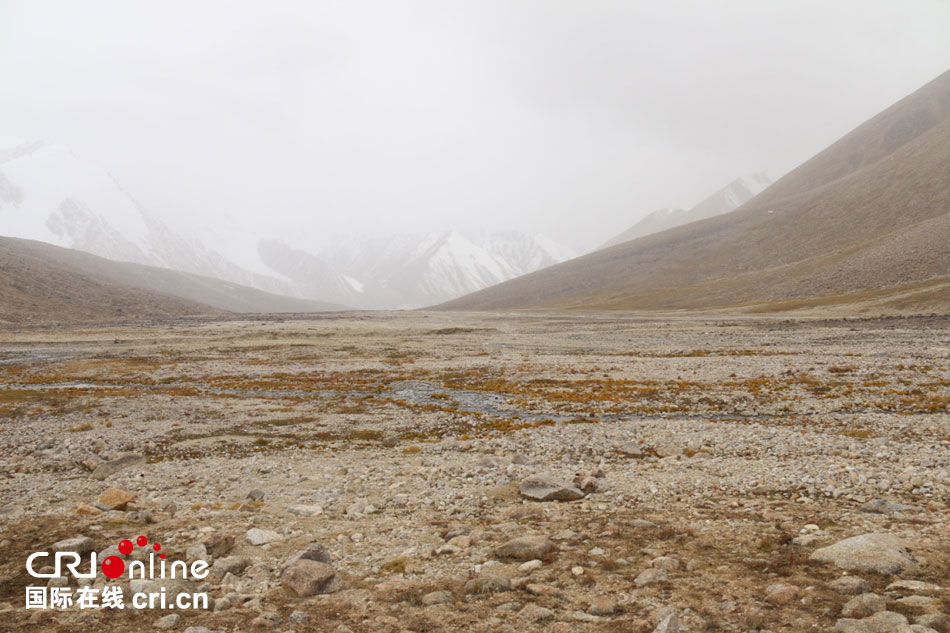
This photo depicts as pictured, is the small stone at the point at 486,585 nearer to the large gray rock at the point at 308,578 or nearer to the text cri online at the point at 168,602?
the large gray rock at the point at 308,578

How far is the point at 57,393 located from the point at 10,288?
6147 inches

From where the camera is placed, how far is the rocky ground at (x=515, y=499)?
8.73 meters

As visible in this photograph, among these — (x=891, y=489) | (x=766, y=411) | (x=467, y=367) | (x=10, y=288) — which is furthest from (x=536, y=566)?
(x=10, y=288)

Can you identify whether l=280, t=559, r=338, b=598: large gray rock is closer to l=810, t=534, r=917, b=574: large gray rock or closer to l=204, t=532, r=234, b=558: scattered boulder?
l=204, t=532, r=234, b=558: scattered boulder

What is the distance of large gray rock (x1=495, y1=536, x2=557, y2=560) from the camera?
10.6 m

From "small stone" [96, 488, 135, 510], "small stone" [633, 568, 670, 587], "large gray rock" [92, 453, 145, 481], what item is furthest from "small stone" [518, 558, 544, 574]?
"large gray rock" [92, 453, 145, 481]

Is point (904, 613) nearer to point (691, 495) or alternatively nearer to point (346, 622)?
point (691, 495)

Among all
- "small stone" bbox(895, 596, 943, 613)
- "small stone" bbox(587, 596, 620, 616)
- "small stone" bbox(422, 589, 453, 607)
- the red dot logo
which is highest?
the red dot logo

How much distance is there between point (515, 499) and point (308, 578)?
251 inches

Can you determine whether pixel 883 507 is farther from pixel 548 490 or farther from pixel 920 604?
pixel 548 490

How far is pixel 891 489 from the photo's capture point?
13656mm

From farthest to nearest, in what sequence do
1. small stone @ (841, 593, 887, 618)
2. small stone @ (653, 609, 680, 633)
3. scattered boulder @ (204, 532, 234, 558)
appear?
scattered boulder @ (204, 532, 234, 558), small stone @ (841, 593, 887, 618), small stone @ (653, 609, 680, 633)

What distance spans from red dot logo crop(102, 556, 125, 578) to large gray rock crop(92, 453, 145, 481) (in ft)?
30.8

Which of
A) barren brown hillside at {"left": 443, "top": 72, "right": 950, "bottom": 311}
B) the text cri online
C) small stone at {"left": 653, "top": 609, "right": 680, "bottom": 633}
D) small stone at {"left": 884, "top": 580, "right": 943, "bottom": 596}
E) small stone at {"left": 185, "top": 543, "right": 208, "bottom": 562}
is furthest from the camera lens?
barren brown hillside at {"left": 443, "top": 72, "right": 950, "bottom": 311}
